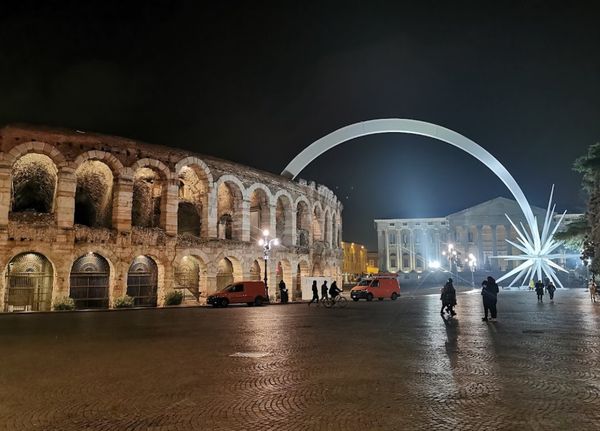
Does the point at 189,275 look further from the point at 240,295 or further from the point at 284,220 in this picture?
the point at 284,220

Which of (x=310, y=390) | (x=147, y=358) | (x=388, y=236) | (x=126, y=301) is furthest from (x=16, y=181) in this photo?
(x=388, y=236)

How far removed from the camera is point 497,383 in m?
7.71

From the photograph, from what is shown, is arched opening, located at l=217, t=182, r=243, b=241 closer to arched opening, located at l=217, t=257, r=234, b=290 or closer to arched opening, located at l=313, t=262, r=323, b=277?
arched opening, located at l=217, t=257, r=234, b=290

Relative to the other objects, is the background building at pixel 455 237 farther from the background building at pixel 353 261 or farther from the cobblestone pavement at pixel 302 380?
the cobblestone pavement at pixel 302 380

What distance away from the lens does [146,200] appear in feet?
116

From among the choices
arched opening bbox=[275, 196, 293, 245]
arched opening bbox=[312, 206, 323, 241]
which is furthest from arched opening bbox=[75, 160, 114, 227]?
arched opening bbox=[312, 206, 323, 241]

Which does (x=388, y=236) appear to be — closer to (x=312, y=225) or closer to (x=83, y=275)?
(x=312, y=225)

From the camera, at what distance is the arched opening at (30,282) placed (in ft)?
87.7

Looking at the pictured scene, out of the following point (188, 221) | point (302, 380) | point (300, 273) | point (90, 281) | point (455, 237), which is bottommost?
point (302, 380)

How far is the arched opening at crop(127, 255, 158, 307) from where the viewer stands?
31094 mm

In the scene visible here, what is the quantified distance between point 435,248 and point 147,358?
353 feet

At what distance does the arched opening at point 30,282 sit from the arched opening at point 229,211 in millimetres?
14050

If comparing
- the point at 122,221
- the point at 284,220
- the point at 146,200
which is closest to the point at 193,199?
the point at 146,200

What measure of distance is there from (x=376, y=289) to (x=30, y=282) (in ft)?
81.2
